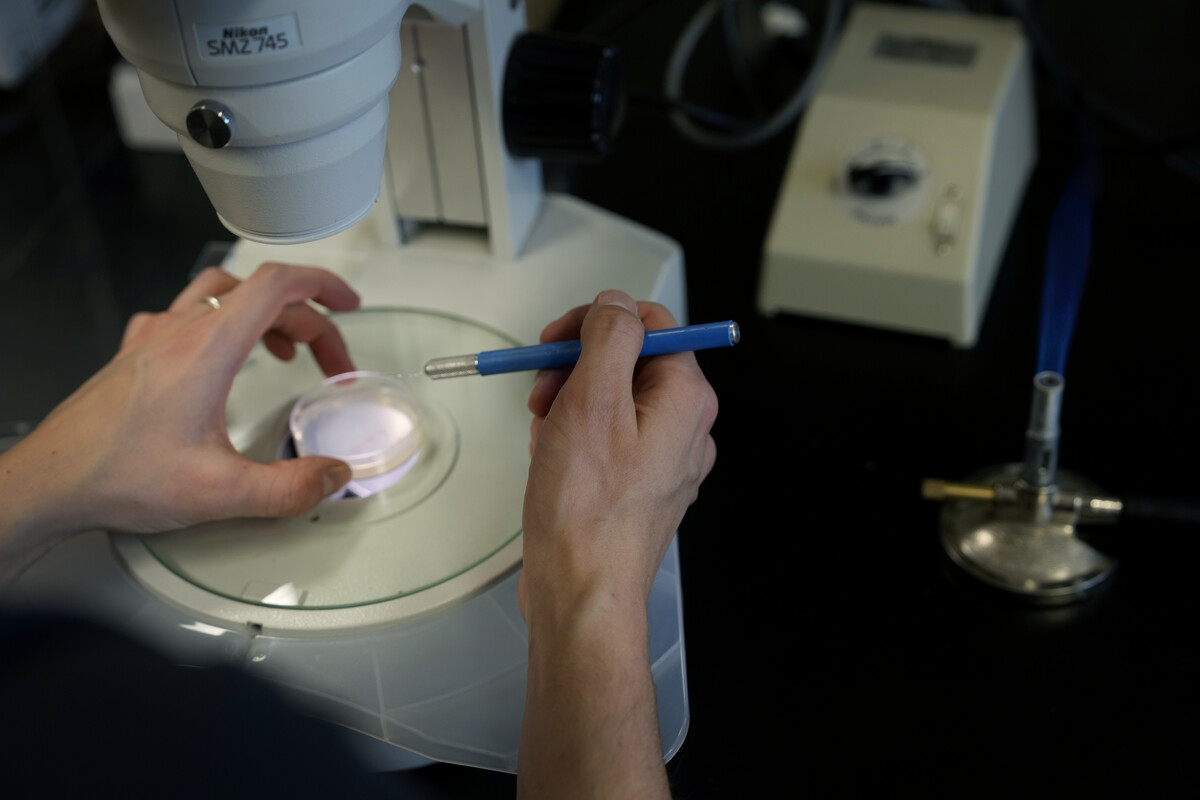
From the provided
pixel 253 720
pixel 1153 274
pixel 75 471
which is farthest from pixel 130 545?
pixel 1153 274

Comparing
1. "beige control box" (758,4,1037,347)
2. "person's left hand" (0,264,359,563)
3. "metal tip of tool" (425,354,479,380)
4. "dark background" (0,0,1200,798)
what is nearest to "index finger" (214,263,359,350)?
"person's left hand" (0,264,359,563)

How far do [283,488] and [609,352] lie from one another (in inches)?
7.8

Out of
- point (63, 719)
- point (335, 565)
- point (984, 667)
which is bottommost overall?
point (984, 667)

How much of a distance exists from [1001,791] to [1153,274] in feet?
1.76

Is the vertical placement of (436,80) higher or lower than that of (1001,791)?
higher

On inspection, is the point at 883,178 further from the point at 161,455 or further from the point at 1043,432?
the point at 161,455

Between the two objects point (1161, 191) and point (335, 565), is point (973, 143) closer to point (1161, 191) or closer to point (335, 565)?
point (1161, 191)

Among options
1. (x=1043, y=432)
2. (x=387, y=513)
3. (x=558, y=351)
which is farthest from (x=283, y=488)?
(x=1043, y=432)

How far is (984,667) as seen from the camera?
2.36ft

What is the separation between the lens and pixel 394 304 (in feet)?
2.66

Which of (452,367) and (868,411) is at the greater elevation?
(452,367)

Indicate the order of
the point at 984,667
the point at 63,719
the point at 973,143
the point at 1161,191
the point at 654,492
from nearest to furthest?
1. the point at 63,719
2. the point at 654,492
3. the point at 984,667
4. the point at 973,143
5. the point at 1161,191

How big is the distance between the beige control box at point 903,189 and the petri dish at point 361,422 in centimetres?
38

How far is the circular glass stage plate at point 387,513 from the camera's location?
2.08ft
